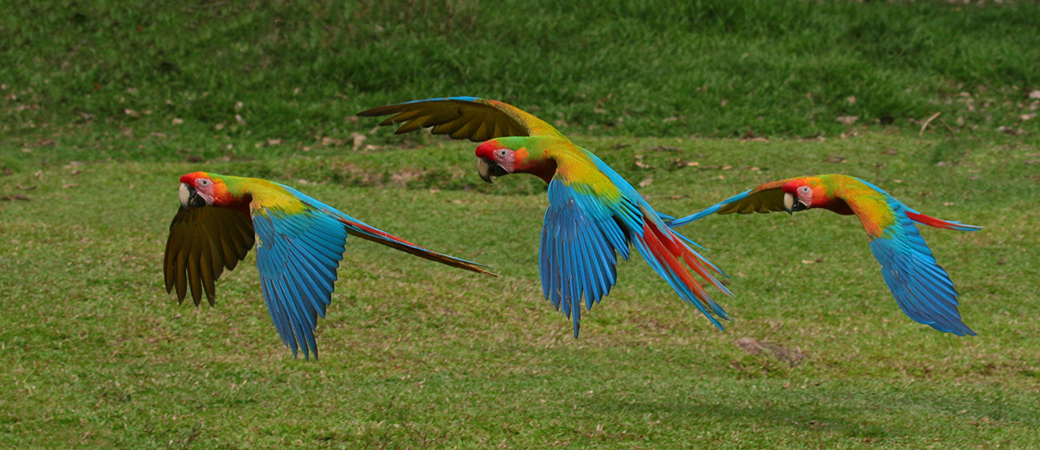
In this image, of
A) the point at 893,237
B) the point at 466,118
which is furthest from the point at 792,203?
the point at 466,118

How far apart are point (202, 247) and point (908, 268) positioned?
228 cm

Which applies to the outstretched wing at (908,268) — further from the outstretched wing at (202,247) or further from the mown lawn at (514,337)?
the outstretched wing at (202,247)

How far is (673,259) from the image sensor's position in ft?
9.02

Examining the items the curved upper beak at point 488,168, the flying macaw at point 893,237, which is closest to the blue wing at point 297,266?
the curved upper beak at point 488,168

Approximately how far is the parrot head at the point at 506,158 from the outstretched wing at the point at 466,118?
1.14 feet

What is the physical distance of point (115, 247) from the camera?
609 centimetres

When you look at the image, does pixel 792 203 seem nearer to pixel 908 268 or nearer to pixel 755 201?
pixel 755 201

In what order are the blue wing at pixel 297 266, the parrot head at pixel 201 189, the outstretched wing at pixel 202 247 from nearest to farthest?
the blue wing at pixel 297 266 → the parrot head at pixel 201 189 → the outstretched wing at pixel 202 247

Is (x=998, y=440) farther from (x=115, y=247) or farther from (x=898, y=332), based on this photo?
(x=115, y=247)

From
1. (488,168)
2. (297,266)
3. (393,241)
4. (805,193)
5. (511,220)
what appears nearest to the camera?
(297,266)

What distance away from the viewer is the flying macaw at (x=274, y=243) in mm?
2402

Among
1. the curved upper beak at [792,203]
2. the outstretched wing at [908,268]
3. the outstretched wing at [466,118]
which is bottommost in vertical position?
the outstretched wing at [908,268]

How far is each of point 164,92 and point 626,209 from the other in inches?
345

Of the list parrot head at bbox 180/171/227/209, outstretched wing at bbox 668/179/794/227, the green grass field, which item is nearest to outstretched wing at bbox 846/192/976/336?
outstretched wing at bbox 668/179/794/227
